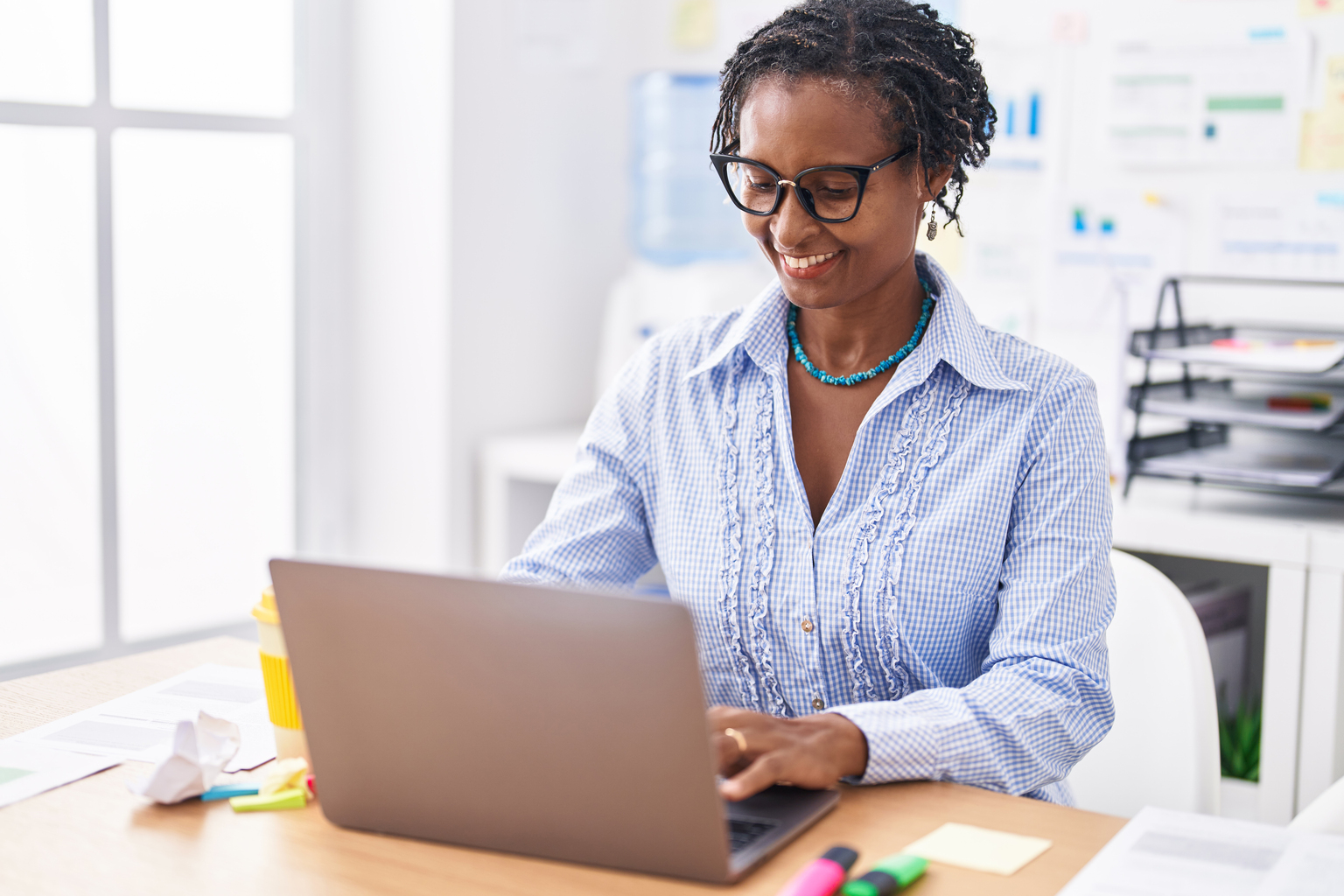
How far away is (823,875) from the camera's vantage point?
83 cm

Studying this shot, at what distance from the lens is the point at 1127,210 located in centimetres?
240

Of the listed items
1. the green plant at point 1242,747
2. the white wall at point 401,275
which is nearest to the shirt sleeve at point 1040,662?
the green plant at point 1242,747

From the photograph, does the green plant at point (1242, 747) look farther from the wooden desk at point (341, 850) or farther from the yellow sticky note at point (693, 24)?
the yellow sticky note at point (693, 24)

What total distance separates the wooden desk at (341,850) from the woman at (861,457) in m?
0.18

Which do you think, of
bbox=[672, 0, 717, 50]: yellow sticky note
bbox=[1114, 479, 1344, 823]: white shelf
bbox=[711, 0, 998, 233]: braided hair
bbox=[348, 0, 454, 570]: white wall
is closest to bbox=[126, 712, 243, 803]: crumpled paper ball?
bbox=[711, 0, 998, 233]: braided hair

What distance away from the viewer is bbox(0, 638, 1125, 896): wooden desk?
85cm

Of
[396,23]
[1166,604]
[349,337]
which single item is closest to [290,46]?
[396,23]

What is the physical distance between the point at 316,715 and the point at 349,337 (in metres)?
1.88

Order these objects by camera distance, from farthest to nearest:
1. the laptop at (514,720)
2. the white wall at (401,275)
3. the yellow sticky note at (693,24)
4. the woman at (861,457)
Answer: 1. the yellow sticky note at (693,24)
2. the white wall at (401,275)
3. the woman at (861,457)
4. the laptop at (514,720)

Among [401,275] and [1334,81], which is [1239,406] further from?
[401,275]

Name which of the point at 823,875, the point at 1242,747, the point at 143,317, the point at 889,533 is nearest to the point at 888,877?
the point at 823,875

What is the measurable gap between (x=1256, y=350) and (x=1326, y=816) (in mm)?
1206

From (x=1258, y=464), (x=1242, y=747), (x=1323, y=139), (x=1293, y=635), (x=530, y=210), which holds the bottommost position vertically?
(x=1242, y=747)

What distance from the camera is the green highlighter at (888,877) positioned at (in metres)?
0.82
